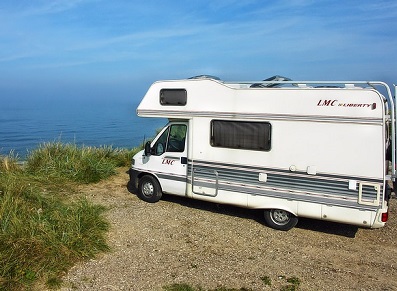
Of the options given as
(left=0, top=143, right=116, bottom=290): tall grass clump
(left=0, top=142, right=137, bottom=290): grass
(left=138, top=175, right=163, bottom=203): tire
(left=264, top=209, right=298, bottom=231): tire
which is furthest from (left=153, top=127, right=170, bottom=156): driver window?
(left=264, top=209, right=298, bottom=231): tire

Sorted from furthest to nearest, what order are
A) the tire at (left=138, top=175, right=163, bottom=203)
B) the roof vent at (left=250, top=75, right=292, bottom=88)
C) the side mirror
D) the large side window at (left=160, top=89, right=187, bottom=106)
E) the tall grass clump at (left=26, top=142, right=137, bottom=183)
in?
the tall grass clump at (left=26, top=142, right=137, bottom=183) → the tire at (left=138, top=175, right=163, bottom=203) → the side mirror → the large side window at (left=160, top=89, right=187, bottom=106) → the roof vent at (left=250, top=75, right=292, bottom=88)

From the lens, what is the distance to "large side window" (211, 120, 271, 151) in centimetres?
752

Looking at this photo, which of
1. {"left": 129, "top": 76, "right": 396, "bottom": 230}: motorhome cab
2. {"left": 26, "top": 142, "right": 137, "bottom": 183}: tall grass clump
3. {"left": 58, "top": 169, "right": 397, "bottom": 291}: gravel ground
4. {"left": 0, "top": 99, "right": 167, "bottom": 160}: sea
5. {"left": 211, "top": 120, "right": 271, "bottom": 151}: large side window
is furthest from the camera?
{"left": 0, "top": 99, "right": 167, "bottom": 160}: sea

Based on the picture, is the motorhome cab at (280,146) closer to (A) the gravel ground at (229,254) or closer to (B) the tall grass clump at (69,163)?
(A) the gravel ground at (229,254)

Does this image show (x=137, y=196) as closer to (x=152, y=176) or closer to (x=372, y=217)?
(x=152, y=176)

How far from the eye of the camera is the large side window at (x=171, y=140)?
8672mm

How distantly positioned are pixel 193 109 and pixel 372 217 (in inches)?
162

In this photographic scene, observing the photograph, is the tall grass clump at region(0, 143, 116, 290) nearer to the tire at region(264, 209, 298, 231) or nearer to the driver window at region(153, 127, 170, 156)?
the driver window at region(153, 127, 170, 156)

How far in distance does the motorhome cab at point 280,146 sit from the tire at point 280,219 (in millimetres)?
20

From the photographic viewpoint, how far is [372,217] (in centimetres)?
666

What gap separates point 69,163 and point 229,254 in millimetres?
7086

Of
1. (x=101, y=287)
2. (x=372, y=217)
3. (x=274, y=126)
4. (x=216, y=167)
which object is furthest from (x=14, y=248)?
(x=372, y=217)

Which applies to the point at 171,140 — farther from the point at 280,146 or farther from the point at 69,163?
the point at 69,163

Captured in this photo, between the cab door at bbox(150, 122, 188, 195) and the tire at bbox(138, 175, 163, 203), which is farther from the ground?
the cab door at bbox(150, 122, 188, 195)
